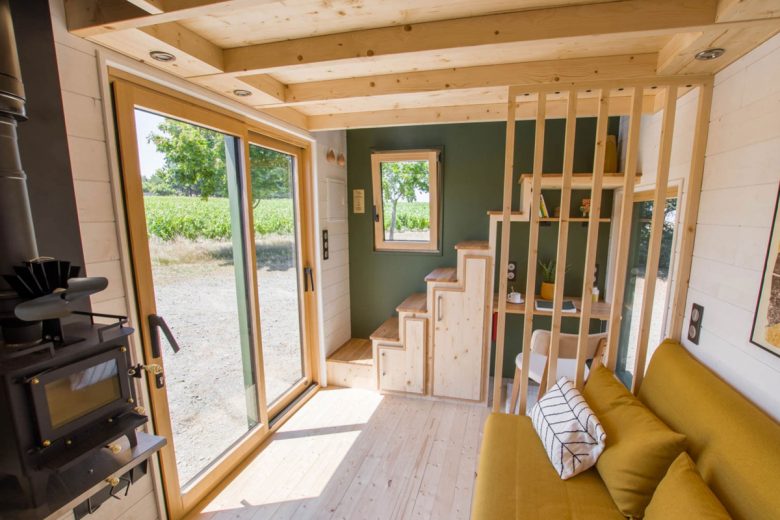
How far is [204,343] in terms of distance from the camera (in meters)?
2.05

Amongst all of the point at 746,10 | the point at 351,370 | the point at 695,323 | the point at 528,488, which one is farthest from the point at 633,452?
the point at 351,370

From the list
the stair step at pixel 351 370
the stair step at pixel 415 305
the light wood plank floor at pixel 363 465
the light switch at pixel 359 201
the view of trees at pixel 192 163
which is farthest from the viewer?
the light switch at pixel 359 201

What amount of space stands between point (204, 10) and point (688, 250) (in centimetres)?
229

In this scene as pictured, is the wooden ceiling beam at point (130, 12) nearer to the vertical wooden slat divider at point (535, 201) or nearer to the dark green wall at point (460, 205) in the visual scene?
the vertical wooden slat divider at point (535, 201)

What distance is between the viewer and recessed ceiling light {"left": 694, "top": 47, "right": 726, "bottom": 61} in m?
1.41

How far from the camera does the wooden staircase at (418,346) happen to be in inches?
111

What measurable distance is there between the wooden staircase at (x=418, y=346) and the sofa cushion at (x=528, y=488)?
4.00ft

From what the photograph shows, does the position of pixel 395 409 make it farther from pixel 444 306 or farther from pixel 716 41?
pixel 716 41

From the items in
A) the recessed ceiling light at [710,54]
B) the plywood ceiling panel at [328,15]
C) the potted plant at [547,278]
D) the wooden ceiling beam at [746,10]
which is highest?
the plywood ceiling panel at [328,15]

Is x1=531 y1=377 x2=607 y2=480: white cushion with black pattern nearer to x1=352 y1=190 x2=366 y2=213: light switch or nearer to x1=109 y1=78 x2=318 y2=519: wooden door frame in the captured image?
x1=109 y1=78 x2=318 y2=519: wooden door frame

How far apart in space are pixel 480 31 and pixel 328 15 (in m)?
0.61

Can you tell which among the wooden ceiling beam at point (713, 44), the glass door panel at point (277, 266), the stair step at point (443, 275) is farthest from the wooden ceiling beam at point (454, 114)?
the stair step at point (443, 275)

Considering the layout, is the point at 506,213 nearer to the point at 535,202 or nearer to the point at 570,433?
the point at 535,202

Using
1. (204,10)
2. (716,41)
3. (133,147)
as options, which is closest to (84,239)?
(133,147)
